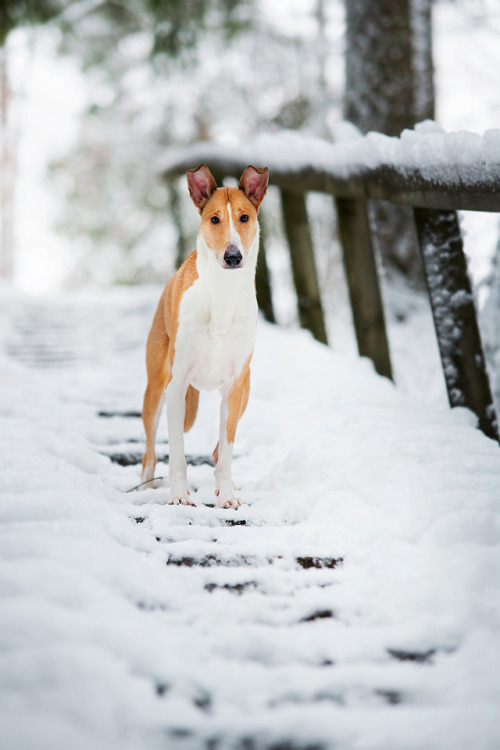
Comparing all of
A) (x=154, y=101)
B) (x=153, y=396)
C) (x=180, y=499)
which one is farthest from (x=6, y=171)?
(x=180, y=499)

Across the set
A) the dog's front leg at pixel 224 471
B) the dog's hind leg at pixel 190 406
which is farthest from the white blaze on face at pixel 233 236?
the dog's hind leg at pixel 190 406

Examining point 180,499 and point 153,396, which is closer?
point 180,499

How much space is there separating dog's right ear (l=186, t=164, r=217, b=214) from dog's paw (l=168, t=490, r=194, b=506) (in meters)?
1.14

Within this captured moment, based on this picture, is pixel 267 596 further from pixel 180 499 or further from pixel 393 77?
pixel 393 77

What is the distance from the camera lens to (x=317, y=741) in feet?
4.16

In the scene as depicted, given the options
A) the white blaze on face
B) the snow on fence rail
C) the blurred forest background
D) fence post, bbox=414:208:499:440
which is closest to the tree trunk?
the blurred forest background

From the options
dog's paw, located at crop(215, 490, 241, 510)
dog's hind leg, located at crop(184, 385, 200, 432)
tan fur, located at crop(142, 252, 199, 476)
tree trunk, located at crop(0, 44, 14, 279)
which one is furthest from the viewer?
tree trunk, located at crop(0, 44, 14, 279)

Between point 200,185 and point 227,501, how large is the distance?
1.27 m

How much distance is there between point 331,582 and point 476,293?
184 cm

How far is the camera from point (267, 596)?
71.5 inches

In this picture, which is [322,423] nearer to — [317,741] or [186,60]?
[317,741]

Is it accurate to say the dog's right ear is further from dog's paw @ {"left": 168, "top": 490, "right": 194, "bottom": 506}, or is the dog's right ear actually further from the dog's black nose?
dog's paw @ {"left": 168, "top": 490, "right": 194, "bottom": 506}

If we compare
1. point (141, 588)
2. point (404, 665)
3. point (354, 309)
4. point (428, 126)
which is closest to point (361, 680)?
point (404, 665)

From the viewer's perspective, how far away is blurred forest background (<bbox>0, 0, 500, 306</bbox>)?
10078 mm
